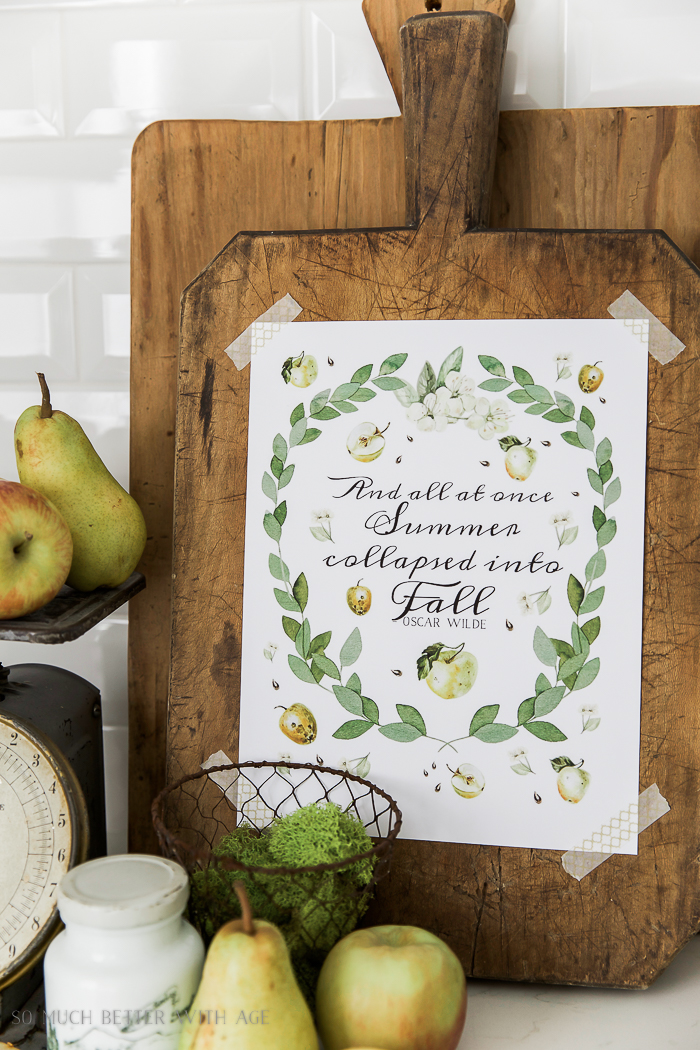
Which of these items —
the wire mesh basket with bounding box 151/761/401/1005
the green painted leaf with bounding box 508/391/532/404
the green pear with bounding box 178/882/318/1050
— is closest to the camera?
the green pear with bounding box 178/882/318/1050

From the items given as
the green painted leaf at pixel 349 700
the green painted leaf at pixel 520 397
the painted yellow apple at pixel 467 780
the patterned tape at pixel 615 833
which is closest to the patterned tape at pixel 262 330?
the green painted leaf at pixel 520 397

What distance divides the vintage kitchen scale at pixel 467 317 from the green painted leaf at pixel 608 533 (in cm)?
3

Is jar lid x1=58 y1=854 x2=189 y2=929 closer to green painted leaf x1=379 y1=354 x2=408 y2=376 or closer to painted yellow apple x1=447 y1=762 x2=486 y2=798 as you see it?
painted yellow apple x1=447 y1=762 x2=486 y2=798

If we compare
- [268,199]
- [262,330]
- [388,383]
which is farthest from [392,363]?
[268,199]

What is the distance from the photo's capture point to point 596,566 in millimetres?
664

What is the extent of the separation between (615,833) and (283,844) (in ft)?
0.92

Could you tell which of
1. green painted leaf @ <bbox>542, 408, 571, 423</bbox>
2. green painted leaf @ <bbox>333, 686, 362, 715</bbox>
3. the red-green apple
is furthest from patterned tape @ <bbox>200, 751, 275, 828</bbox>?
green painted leaf @ <bbox>542, 408, 571, 423</bbox>

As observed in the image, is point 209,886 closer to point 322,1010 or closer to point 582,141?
point 322,1010

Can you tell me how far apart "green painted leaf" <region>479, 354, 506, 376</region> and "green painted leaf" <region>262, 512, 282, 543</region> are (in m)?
0.23

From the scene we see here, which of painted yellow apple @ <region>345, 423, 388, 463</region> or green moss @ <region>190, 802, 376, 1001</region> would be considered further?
painted yellow apple @ <region>345, 423, 388, 463</region>

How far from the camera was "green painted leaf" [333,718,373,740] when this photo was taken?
0.68 meters

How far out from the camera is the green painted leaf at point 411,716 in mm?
669

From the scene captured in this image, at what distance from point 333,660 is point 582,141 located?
541mm

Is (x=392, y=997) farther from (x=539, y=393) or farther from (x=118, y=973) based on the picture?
(x=539, y=393)
